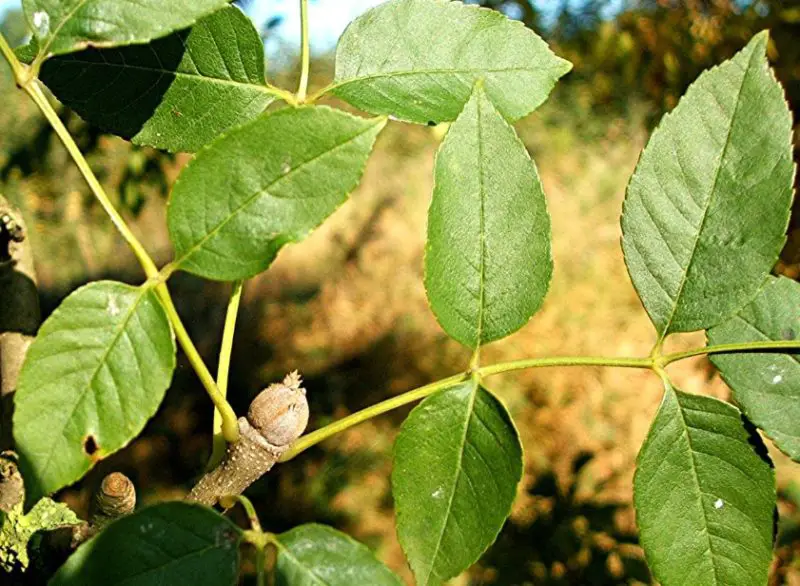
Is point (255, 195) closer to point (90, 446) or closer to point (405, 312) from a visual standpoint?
point (90, 446)

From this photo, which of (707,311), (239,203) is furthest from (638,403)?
(239,203)

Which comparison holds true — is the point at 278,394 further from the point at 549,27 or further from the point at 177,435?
the point at 549,27

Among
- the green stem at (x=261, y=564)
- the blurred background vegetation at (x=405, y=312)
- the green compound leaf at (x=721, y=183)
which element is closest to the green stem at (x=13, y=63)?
the green stem at (x=261, y=564)

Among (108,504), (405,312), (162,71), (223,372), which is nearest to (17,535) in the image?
(108,504)

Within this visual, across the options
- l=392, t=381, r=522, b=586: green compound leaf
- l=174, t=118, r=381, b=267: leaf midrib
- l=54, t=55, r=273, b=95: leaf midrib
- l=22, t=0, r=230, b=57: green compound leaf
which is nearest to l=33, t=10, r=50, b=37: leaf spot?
l=22, t=0, r=230, b=57: green compound leaf

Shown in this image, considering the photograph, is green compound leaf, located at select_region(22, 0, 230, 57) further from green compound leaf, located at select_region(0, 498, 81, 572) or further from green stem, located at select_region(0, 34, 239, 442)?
green compound leaf, located at select_region(0, 498, 81, 572)

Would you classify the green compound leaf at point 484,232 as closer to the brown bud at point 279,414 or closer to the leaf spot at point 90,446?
the brown bud at point 279,414

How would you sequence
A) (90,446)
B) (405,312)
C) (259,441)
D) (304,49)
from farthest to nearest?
(405,312) < (304,49) < (259,441) < (90,446)

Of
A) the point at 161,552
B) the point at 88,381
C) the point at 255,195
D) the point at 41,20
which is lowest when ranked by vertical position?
the point at 161,552
